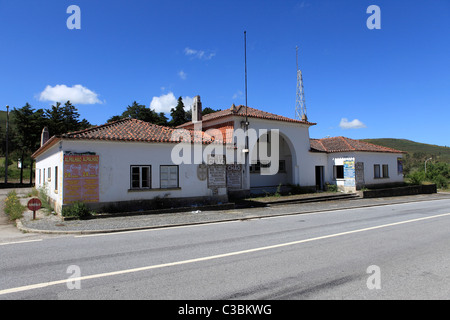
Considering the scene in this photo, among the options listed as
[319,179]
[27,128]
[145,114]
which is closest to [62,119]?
[27,128]

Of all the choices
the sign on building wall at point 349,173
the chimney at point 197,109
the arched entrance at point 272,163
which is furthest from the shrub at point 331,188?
the chimney at point 197,109

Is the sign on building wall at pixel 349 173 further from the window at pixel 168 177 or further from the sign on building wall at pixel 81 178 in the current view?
the sign on building wall at pixel 81 178

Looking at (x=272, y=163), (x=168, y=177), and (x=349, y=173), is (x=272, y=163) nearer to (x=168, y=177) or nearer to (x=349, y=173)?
(x=349, y=173)

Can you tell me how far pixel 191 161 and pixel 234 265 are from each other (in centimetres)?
1038

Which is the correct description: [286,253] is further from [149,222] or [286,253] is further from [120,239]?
[149,222]

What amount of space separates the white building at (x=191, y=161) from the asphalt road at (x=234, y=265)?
15.5ft

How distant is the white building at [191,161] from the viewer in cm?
1312

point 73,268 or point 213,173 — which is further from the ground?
point 213,173

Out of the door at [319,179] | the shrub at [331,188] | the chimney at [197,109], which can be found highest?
the chimney at [197,109]

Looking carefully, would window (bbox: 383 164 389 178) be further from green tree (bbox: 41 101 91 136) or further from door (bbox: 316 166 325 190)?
green tree (bbox: 41 101 91 136)
